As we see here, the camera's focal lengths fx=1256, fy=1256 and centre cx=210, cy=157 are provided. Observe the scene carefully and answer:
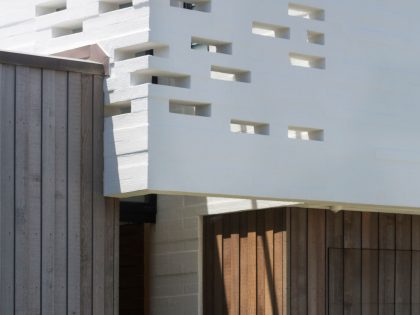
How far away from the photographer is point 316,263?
11219mm

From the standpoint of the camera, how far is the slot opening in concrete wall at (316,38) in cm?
1105

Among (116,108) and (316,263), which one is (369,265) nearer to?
(316,263)

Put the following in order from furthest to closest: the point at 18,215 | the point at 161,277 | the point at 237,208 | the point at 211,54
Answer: the point at 161,277 → the point at 237,208 → the point at 211,54 → the point at 18,215

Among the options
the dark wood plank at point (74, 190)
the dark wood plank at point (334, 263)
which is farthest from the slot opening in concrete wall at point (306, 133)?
the dark wood plank at point (74, 190)

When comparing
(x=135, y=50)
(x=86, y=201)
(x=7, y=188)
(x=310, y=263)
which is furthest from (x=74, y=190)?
(x=310, y=263)

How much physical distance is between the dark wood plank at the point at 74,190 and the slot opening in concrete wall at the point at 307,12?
2201 millimetres

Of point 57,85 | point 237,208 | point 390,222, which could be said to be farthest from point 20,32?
point 390,222

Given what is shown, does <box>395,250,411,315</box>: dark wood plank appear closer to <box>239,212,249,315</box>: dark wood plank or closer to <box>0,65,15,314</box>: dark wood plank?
<box>239,212,249,315</box>: dark wood plank

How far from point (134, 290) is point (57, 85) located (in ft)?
10.4

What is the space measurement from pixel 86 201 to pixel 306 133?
89.7 inches

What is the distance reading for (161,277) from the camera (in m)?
12.1

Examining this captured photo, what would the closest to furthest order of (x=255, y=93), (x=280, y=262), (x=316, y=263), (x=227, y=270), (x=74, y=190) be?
1. (x=74, y=190)
2. (x=255, y=93)
3. (x=280, y=262)
4. (x=316, y=263)
5. (x=227, y=270)

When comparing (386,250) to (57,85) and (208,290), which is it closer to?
(208,290)

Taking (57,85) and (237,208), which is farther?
(237,208)
